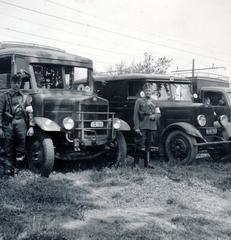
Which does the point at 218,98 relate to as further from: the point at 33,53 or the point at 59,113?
the point at 33,53

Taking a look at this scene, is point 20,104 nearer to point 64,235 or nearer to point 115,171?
point 115,171

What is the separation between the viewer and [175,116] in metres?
Answer: 10.1

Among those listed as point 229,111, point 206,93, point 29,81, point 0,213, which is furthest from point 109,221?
point 206,93

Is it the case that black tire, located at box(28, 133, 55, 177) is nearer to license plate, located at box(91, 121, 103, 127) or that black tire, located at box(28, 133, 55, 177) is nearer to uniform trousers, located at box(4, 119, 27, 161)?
uniform trousers, located at box(4, 119, 27, 161)

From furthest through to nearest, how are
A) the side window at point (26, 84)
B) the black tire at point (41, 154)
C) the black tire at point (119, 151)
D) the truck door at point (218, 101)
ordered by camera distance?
the truck door at point (218, 101) < the black tire at point (119, 151) < the side window at point (26, 84) < the black tire at point (41, 154)

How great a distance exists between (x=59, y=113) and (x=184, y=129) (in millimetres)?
3036

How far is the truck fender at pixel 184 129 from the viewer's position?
9.34 m

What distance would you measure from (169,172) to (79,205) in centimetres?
310

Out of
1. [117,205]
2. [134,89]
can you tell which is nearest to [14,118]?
[117,205]

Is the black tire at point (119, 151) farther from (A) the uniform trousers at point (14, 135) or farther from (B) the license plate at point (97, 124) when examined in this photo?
(A) the uniform trousers at point (14, 135)

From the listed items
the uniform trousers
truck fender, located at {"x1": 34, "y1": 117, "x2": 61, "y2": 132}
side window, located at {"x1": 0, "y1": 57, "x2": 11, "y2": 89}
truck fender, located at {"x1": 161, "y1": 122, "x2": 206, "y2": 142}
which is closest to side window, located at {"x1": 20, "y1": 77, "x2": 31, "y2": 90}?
side window, located at {"x1": 0, "y1": 57, "x2": 11, "y2": 89}

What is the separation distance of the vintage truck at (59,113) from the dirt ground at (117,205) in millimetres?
461

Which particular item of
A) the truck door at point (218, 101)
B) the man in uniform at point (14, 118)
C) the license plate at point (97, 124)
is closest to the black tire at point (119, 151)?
the license plate at point (97, 124)

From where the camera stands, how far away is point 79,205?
18.5 ft
